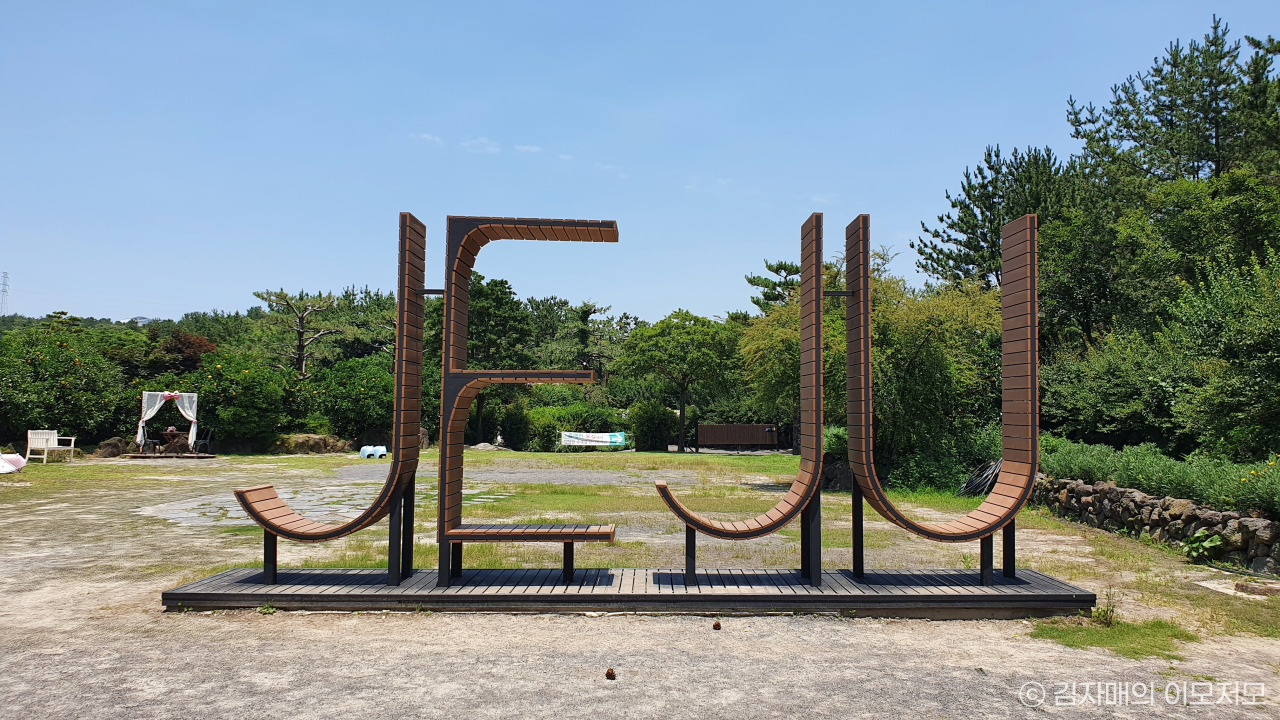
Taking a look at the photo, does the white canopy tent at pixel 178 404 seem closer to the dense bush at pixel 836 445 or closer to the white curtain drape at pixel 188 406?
the white curtain drape at pixel 188 406

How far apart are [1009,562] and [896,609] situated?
1.31 meters

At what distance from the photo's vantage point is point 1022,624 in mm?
5586

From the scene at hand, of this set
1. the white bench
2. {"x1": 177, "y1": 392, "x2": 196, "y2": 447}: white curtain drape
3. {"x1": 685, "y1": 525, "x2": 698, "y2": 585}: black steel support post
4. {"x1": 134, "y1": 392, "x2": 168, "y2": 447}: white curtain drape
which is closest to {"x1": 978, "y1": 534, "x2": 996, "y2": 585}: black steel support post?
{"x1": 685, "y1": 525, "x2": 698, "y2": 585}: black steel support post

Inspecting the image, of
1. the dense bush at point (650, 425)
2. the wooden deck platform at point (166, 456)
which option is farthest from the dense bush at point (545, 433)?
the wooden deck platform at point (166, 456)

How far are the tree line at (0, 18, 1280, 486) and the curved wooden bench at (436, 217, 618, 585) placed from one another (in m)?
8.63

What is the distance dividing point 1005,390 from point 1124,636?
208cm

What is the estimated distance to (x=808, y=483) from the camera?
20.4ft

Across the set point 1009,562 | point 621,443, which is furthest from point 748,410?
point 1009,562

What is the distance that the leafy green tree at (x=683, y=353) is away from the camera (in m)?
32.1

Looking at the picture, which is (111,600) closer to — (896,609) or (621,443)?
(896,609)

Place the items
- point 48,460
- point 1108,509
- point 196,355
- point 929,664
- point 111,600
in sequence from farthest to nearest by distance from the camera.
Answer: point 196,355 < point 48,460 < point 1108,509 < point 111,600 < point 929,664

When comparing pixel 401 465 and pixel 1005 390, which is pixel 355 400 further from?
pixel 1005 390

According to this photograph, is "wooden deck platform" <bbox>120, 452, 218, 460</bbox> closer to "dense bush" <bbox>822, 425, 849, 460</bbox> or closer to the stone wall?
"dense bush" <bbox>822, 425, 849, 460</bbox>

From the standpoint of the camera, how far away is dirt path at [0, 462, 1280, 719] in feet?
12.9
